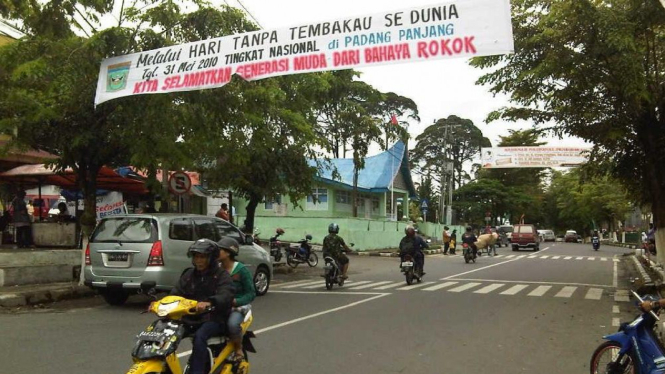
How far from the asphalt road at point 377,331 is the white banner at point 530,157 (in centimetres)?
2255

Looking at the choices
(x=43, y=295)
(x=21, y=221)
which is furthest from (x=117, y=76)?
(x=21, y=221)

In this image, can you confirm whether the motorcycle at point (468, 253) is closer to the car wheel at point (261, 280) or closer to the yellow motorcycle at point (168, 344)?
the car wheel at point (261, 280)

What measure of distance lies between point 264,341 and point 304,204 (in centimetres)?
3196

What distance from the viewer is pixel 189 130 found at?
12086 millimetres

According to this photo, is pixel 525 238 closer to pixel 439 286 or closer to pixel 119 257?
pixel 439 286

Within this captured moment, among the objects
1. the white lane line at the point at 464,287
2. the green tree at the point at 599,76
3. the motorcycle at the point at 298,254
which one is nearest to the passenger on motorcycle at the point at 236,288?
the green tree at the point at 599,76

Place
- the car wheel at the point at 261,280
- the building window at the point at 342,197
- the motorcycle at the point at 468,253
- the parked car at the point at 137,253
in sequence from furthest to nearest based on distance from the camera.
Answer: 1. the building window at the point at 342,197
2. the motorcycle at the point at 468,253
3. the car wheel at the point at 261,280
4. the parked car at the point at 137,253

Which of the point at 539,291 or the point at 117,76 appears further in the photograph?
the point at 539,291

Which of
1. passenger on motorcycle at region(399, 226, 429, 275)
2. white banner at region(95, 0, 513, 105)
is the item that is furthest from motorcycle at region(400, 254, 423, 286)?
white banner at region(95, 0, 513, 105)

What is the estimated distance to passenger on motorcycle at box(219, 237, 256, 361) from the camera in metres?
4.43

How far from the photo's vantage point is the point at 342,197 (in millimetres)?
39969

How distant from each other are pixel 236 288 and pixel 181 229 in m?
6.01

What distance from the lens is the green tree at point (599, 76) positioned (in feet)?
36.0

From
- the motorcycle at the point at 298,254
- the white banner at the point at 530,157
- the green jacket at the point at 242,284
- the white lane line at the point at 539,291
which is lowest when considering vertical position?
the white lane line at the point at 539,291
